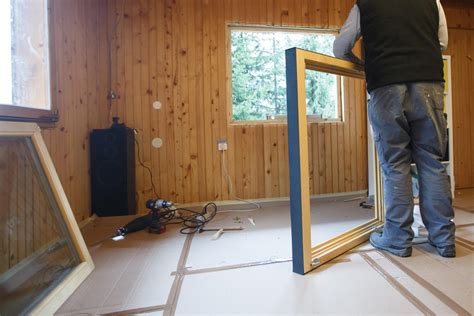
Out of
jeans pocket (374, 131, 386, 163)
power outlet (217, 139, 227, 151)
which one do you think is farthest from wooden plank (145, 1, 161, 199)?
jeans pocket (374, 131, 386, 163)

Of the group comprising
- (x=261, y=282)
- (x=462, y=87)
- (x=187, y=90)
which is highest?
(x=462, y=87)

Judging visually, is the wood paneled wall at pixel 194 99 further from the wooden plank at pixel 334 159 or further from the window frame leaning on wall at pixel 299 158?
the window frame leaning on wall at pixel 299 158

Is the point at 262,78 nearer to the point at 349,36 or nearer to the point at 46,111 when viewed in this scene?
the point at 349,36

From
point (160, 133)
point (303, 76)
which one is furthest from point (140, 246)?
point (303, 76)

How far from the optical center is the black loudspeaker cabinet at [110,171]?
2.22 metres

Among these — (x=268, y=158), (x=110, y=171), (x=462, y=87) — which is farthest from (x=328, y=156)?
Answer: (x=110, y=171)

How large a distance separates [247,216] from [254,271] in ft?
3.41

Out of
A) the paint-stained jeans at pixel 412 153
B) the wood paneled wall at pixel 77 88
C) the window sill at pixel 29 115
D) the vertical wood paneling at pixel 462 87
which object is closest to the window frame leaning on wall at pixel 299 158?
the paint-stained jeans at pixel 412 153

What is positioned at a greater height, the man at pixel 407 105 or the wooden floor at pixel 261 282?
the man at pixel 407 105

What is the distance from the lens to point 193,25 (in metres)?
2.58

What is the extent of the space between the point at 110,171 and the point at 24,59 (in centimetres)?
102

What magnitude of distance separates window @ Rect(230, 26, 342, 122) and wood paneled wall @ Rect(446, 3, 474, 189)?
5.79 ft

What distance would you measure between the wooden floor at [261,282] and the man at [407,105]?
A: 0.65 feet

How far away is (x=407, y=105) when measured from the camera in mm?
1323
